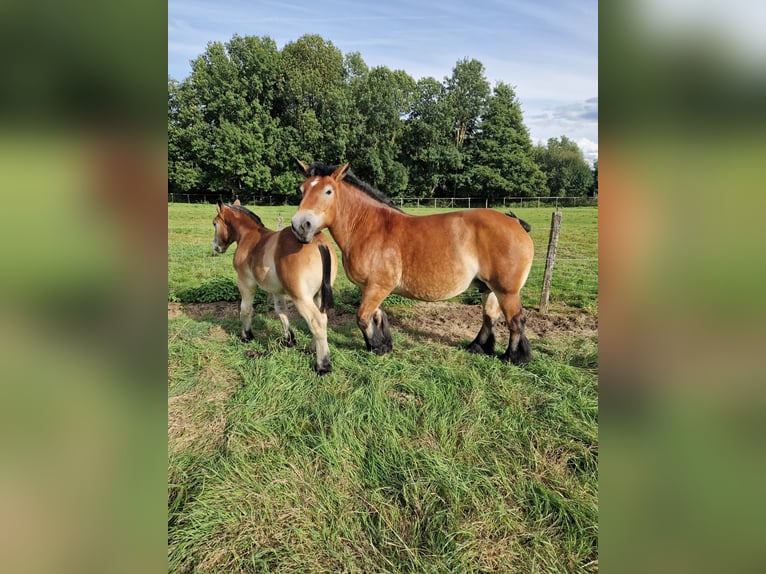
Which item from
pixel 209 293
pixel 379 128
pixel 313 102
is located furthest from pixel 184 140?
pixel 209 293

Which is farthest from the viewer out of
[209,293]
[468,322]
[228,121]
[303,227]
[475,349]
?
[228,121]

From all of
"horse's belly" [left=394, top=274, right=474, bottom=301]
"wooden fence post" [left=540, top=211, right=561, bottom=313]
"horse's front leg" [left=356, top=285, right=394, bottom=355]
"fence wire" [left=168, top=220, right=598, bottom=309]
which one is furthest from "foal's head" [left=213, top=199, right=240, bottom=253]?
"wooden fence post" [left=540, top=211, right=561, bottom=313]

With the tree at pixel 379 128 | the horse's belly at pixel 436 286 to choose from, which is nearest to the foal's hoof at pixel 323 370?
the horse's belly at pixel 436 286

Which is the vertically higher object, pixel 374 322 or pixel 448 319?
pixel 374 322

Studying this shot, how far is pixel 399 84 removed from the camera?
34.9 m

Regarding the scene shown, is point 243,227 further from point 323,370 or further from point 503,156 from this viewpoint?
point 503,156

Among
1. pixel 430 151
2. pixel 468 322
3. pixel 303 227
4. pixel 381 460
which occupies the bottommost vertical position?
pixel 381 460

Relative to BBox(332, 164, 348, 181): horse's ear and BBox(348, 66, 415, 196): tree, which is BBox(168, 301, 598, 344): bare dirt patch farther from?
BBox(348, 66, 415, 196): tree

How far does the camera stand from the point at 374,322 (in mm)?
4652

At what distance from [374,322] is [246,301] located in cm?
173
